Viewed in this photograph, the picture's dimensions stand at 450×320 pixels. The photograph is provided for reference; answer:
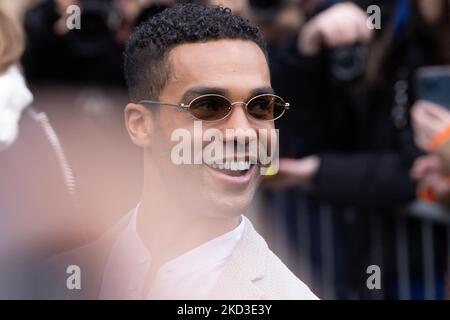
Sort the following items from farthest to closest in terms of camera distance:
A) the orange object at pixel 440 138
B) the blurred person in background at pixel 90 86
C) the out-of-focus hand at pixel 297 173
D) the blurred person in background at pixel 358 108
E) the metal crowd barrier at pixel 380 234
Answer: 1. the out-of-focus hand at pixel 297 173
2. the metal crowd barrier at pixel 380 234
3. the orange object at pixel 440 138
4. the blurred person in background at pixel 358 108
5. the blurred person in background at pixel 90 86

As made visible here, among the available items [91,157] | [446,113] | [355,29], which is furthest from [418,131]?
[91,157]

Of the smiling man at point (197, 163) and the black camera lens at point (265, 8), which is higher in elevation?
the black camera lens at point (265, 8)

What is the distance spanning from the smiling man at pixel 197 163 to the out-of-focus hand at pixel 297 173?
144 centimetres

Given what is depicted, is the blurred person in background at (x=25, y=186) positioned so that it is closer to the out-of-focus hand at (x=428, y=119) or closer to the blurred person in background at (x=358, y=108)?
the blurred person in background at (x=358, y=108)

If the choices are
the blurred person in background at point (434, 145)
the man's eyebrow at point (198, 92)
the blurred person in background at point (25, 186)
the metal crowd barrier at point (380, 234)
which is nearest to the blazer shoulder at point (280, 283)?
the man's eyebrow at point (198, 92)

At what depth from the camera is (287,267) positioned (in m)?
1.65

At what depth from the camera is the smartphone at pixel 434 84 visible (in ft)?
9.09

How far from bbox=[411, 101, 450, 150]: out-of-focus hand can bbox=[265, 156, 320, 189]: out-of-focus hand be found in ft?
1.16

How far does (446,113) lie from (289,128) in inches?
24.2

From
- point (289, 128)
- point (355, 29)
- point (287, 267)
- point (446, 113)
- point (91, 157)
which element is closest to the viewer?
Answer: point (287, 267)

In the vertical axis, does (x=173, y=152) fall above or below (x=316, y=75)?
below

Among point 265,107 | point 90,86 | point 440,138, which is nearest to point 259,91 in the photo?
point 265,107

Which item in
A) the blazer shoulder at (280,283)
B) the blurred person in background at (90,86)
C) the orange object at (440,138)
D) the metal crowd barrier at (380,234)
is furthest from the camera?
the metal crowd barrier at (380,234)
